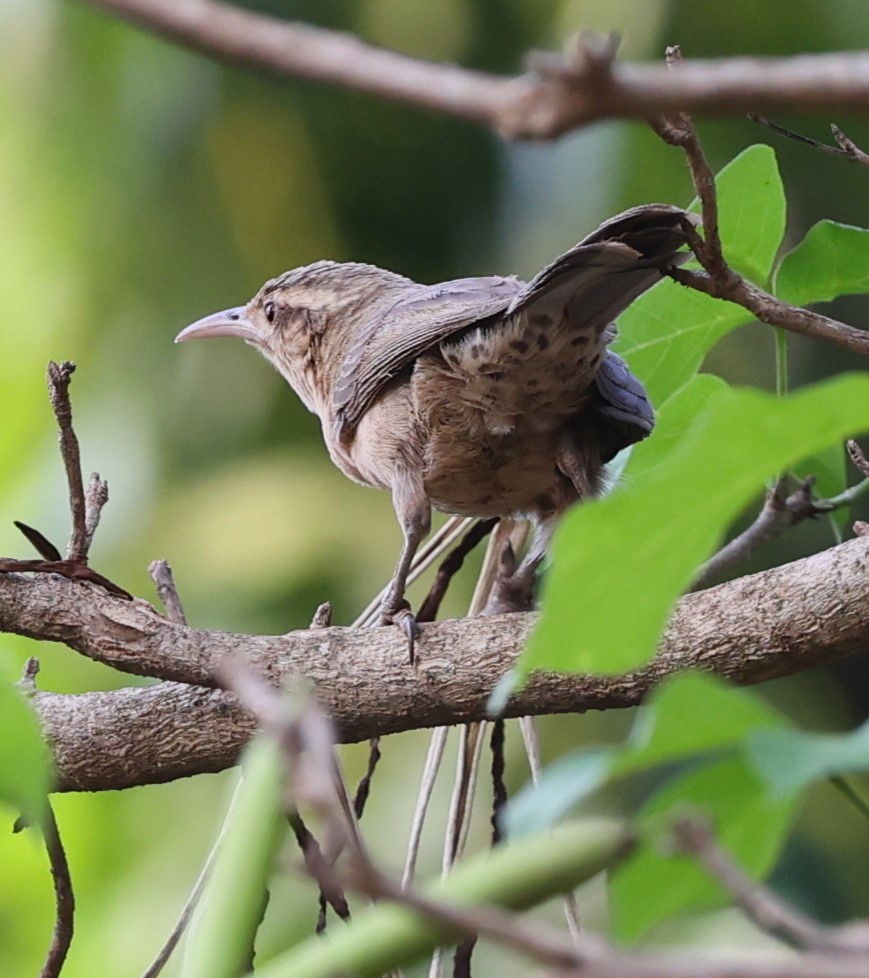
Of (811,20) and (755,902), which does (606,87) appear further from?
(811,20)

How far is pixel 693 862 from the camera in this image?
71cm

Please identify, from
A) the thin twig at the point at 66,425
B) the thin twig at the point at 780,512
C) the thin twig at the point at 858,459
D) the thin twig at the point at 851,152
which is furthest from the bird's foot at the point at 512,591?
the thin twig at the point at 851,152

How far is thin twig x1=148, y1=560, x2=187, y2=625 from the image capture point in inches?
77.4

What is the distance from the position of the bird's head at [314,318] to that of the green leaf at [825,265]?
1462 mm

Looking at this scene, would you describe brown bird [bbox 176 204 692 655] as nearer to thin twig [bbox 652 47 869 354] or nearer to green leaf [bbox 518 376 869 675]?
thin twig [bbox 652 47 869 354]

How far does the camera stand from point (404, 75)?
511 millimetres

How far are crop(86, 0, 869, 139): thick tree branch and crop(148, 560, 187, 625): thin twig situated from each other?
1492 mm

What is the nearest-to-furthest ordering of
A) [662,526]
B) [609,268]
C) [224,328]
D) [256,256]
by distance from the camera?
[662,526] < [609,268] < [224,328] < [256,256]

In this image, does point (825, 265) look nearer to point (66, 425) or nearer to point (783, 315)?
point (783, 315)

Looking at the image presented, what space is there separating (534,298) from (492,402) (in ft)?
1.24

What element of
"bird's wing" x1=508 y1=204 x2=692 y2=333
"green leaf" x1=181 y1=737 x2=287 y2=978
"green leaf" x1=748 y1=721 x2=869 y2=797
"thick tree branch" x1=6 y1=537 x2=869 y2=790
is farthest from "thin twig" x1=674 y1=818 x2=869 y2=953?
"bird's wing" x1=508 y1=204 x2=692 y2=333

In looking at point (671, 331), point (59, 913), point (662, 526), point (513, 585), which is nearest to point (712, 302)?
point (671, 331)

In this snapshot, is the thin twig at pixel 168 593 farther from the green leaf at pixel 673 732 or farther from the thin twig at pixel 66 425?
the green leaf at pixel 673 732

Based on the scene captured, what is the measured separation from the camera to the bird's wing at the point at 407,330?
262cm
